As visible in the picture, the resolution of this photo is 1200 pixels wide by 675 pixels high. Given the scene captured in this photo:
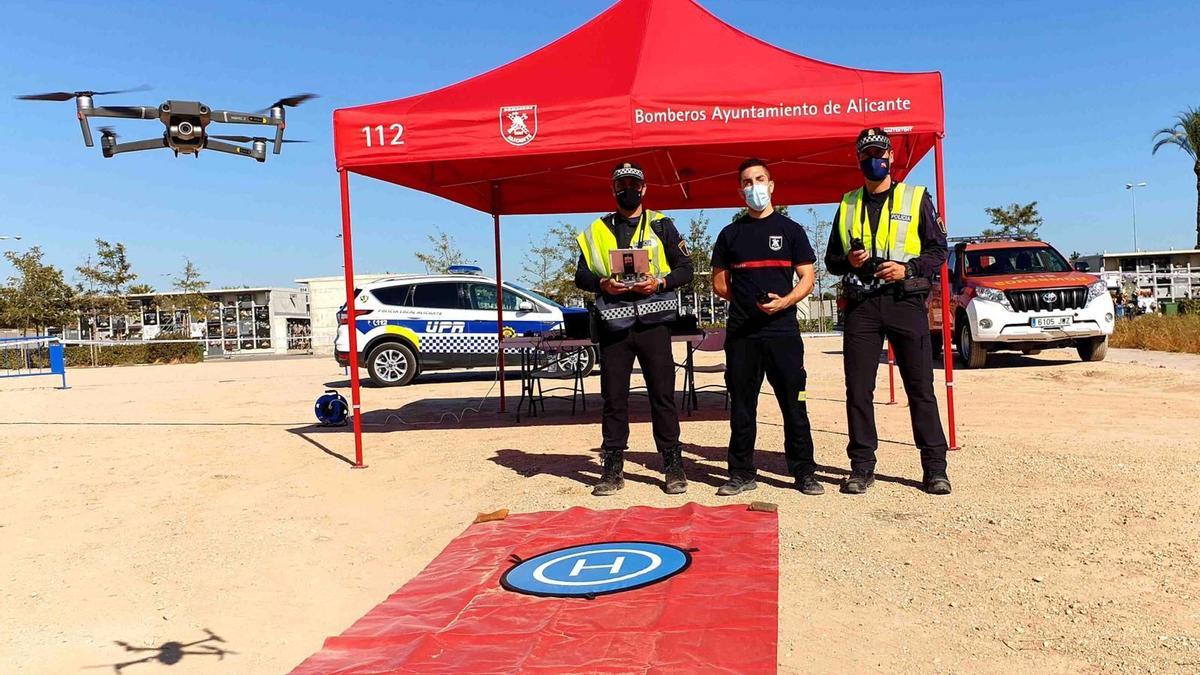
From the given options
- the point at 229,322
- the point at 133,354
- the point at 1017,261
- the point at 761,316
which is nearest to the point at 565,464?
the point at 761,316

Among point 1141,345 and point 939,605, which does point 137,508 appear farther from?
point 1141,345

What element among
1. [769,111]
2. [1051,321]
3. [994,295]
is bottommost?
[1051,321]

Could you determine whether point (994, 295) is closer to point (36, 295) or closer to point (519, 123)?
point (519, 123)

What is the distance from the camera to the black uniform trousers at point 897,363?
17.2ft

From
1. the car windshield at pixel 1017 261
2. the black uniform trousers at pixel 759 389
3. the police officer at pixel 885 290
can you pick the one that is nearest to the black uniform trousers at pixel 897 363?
the police officer at pixel 885 290

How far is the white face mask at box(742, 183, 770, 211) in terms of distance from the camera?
17.4ft

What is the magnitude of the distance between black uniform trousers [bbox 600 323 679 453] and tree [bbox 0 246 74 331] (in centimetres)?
4235

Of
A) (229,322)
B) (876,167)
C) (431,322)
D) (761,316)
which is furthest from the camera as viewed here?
(229,322)

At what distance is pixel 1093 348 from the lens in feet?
44.1

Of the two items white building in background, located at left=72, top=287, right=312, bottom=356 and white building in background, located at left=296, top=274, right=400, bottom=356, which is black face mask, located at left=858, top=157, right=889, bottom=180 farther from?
white building in background, located at left=72, top=287, right=312, bottom=356

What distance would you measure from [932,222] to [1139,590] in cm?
243

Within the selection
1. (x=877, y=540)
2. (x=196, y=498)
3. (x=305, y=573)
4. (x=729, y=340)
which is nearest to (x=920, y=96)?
(x=729, y=340)

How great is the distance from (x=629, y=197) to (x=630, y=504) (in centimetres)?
185

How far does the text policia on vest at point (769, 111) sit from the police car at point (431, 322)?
7.95 m
